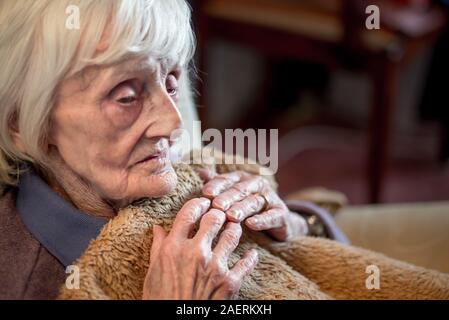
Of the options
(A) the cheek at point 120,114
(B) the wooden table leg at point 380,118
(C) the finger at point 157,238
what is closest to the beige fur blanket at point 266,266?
(C) the finger at point 157,238

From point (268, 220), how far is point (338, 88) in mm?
2204

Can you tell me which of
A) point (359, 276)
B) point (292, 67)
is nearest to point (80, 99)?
point (359, 276)

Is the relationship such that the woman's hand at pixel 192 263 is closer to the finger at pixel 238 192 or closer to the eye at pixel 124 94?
the finger at pixel 238 192

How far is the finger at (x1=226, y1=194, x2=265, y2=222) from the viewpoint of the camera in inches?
40.4

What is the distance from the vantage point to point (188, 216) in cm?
97

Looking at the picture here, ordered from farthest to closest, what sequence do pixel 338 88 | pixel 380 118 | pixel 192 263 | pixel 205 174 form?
1. pixel 338 88
2. pixel 380 118
3. pixel 205 174
4. pixel 192 263

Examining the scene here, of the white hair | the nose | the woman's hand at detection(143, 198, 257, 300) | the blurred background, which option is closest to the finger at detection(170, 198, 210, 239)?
the woman's hand at detection(143, 198, 257, 300)

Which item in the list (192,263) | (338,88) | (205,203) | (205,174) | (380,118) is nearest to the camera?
(192,263)

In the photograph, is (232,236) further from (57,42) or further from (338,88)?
(338,88)

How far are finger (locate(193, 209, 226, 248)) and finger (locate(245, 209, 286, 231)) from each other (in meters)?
0.08

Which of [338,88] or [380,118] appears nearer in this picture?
[380,118]

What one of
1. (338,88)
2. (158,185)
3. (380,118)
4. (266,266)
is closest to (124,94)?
(158,185)

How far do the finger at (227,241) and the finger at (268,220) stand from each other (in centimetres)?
6

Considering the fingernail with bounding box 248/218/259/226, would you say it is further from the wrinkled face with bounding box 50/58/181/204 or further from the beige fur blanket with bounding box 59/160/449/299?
the wrinkled face with bounding box 50/58/181/204
